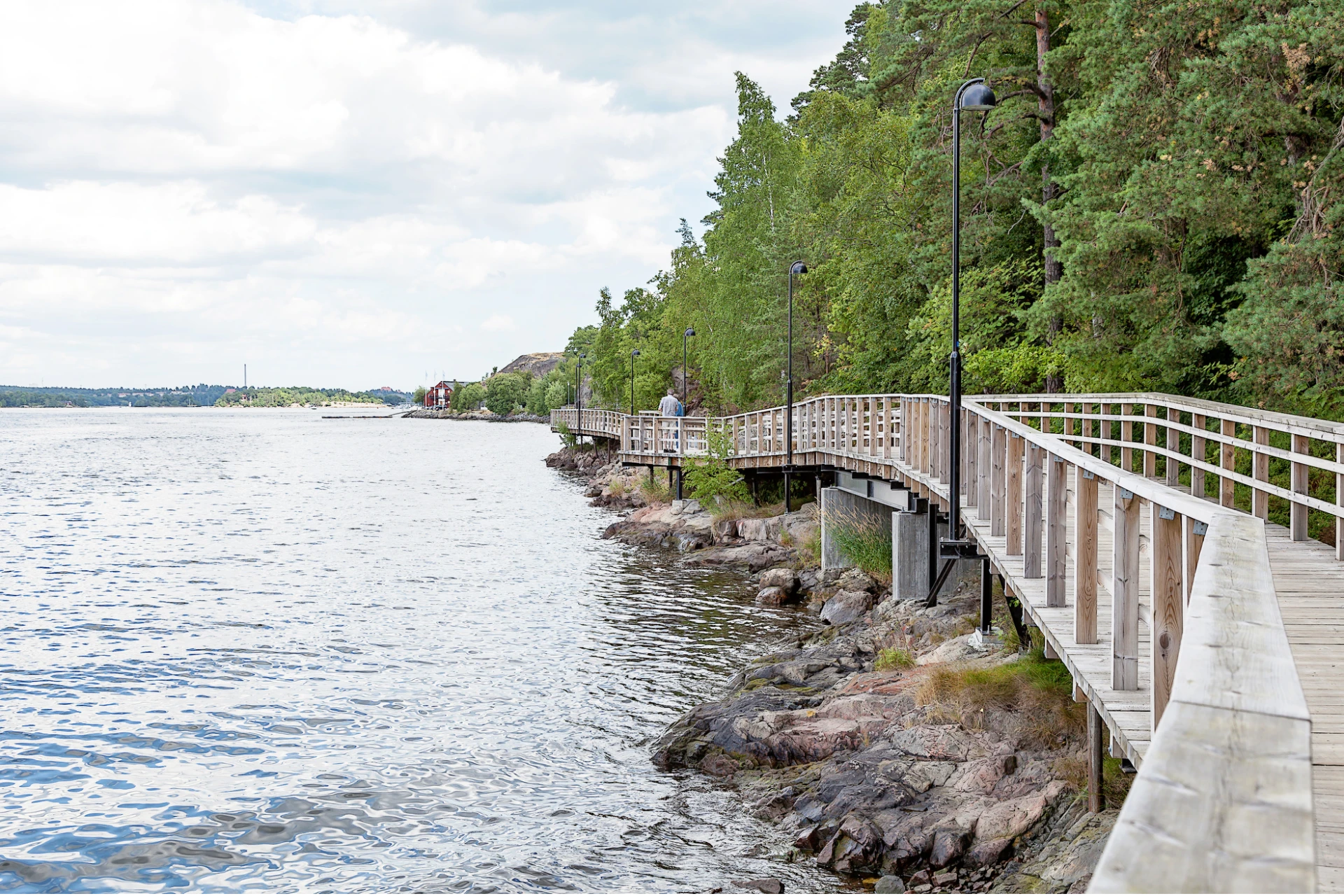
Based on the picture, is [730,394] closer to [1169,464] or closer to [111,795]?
[1169,464]

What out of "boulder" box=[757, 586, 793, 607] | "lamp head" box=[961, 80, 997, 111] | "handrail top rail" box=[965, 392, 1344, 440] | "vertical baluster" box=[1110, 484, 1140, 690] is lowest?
"boulder" box=[757, 586, 793, 607]

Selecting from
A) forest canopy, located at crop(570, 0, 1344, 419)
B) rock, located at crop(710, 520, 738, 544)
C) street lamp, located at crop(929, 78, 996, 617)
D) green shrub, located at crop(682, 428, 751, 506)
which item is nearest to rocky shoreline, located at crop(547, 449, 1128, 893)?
street lamp, located at crop(929, 78, 996, 617)

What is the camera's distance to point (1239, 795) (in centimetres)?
164

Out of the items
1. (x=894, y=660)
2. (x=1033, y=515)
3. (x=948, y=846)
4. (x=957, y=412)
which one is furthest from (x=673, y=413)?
(x=948, y=846)

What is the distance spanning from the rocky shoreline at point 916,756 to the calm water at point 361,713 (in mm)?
508

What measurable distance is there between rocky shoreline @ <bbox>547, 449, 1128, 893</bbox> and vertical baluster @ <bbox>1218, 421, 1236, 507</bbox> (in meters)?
2.77

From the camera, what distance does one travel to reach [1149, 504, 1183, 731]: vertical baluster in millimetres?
4863

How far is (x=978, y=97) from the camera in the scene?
13.1 metres

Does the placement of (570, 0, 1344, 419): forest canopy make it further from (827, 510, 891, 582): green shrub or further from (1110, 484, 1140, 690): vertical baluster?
(1110, 484, 1140, 690): vertical baluster

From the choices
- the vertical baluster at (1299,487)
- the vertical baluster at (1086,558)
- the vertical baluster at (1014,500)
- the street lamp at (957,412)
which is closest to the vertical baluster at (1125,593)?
the vertical baluster at (1086,558)

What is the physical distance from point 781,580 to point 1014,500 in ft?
40.5

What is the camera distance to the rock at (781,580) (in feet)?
70.9

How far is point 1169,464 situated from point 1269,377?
2.28 m

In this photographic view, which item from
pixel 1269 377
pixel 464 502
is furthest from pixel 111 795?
pixel 464 502
